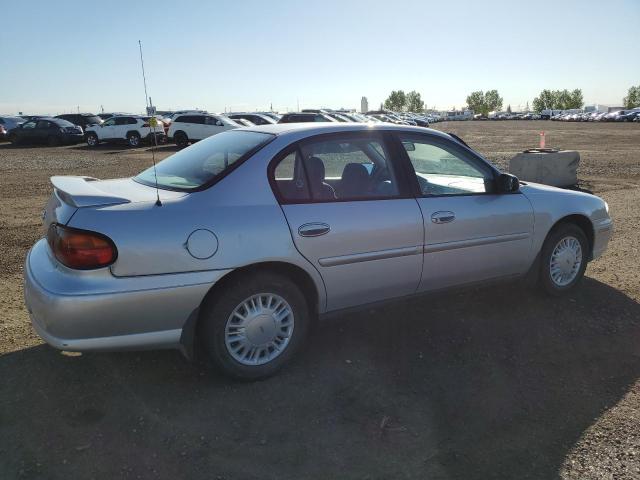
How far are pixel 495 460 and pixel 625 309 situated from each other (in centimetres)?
261

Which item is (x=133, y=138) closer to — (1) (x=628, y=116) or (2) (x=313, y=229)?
(2) (x=313, y=229)

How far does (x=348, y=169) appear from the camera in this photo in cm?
378

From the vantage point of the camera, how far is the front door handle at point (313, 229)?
10.6 ft

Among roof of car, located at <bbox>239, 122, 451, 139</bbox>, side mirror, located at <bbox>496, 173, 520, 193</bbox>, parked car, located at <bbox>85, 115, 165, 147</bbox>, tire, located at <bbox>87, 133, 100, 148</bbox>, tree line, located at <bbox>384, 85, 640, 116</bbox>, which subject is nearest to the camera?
roof of car, located at <bbox>239, 122, 451, 139</bbox>

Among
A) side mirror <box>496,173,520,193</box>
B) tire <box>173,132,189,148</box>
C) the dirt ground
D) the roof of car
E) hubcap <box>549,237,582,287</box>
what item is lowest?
the dirt ground

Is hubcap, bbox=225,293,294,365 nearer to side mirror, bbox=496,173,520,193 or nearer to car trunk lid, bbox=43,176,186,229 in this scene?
car trunk lid, bbox=43,176,186,229

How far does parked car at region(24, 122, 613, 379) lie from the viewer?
2834 millimetres

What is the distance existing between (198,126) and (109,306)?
76.9ft

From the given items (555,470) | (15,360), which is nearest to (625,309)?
(555,470)

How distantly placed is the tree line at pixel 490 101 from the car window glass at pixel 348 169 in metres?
144

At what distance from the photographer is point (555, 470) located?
2574 millimetres

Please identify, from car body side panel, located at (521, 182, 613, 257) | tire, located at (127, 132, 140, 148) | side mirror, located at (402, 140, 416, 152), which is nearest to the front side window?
side mirror, located at (402, 140, 416, 152)

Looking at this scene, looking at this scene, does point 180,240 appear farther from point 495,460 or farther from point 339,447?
point 495,460

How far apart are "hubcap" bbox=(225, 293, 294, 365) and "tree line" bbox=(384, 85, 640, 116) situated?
14508 centimetres
